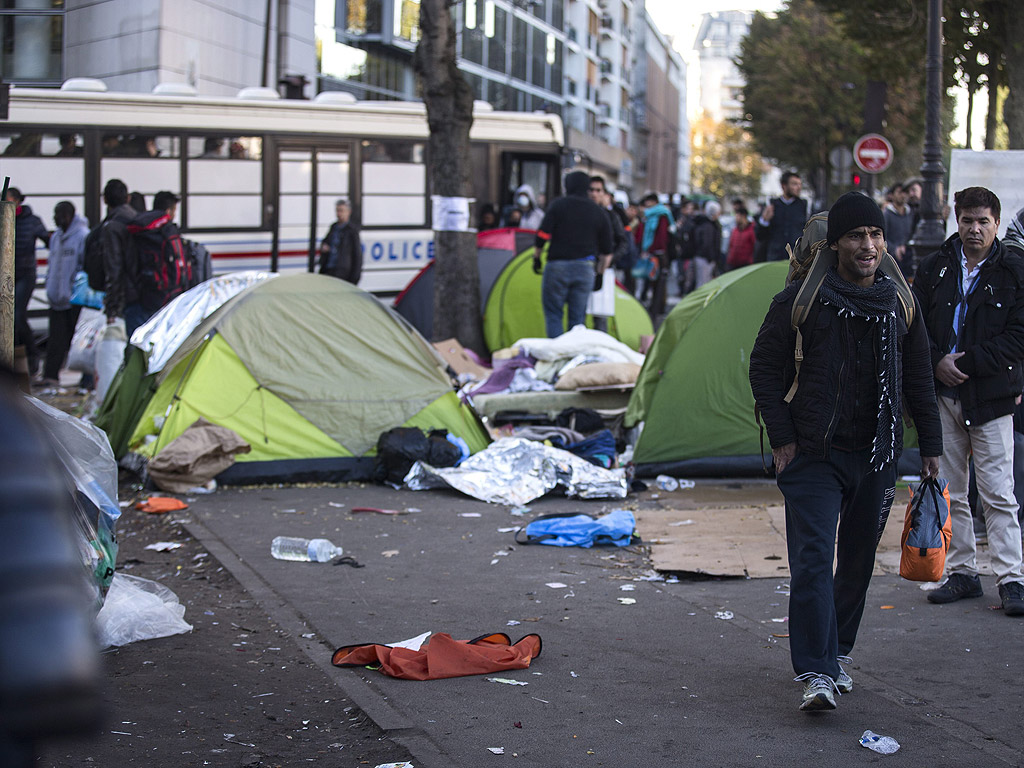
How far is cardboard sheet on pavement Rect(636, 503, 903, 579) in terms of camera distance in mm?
6555

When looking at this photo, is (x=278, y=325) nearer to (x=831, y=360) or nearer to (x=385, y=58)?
(x=831, y=360)

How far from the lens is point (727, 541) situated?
23.3 ft

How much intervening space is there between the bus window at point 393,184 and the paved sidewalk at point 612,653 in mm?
10631

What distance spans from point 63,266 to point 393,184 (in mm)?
6074

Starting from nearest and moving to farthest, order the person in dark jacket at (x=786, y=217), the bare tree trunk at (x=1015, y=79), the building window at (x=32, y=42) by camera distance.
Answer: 1. the person in dark jacket at (x=786, y=217)
2. the bare tree trunk at (x=1015, y=79)
3. the building window at (x=32, y=42)

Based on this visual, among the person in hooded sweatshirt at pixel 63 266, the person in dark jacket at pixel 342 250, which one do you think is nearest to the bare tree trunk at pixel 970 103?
the person in dark jacket at pixel 342 250

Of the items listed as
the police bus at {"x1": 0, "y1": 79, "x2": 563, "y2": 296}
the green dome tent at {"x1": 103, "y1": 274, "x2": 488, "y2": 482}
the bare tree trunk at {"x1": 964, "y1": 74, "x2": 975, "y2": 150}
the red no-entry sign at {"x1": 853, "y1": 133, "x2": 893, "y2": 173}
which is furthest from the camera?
the bare tree trunk at {"x1": 964, "y1": 74, "x2": 975, "y2": 150}

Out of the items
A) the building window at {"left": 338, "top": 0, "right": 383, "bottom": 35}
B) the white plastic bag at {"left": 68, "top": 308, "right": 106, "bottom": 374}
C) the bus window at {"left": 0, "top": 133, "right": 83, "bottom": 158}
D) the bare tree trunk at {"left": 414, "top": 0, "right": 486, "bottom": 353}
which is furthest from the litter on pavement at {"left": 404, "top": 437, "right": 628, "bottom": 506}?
the building window at {"left": 338, "top": 0, "right": 383, "bottom": 35}

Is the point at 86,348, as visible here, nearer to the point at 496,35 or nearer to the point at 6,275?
the point at 6,275

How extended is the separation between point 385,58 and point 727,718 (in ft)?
109

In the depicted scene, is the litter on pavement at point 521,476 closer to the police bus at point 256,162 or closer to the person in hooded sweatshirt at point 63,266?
the person in hooded sweatshirt at point 63,266

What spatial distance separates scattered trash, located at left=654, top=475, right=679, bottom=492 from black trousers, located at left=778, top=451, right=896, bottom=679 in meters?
4.13

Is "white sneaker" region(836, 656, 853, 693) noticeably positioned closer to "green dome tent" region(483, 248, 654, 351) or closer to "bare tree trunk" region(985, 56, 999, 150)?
"green dome tent" region(483, 248, 654, 351)

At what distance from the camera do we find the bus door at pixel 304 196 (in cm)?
1714
